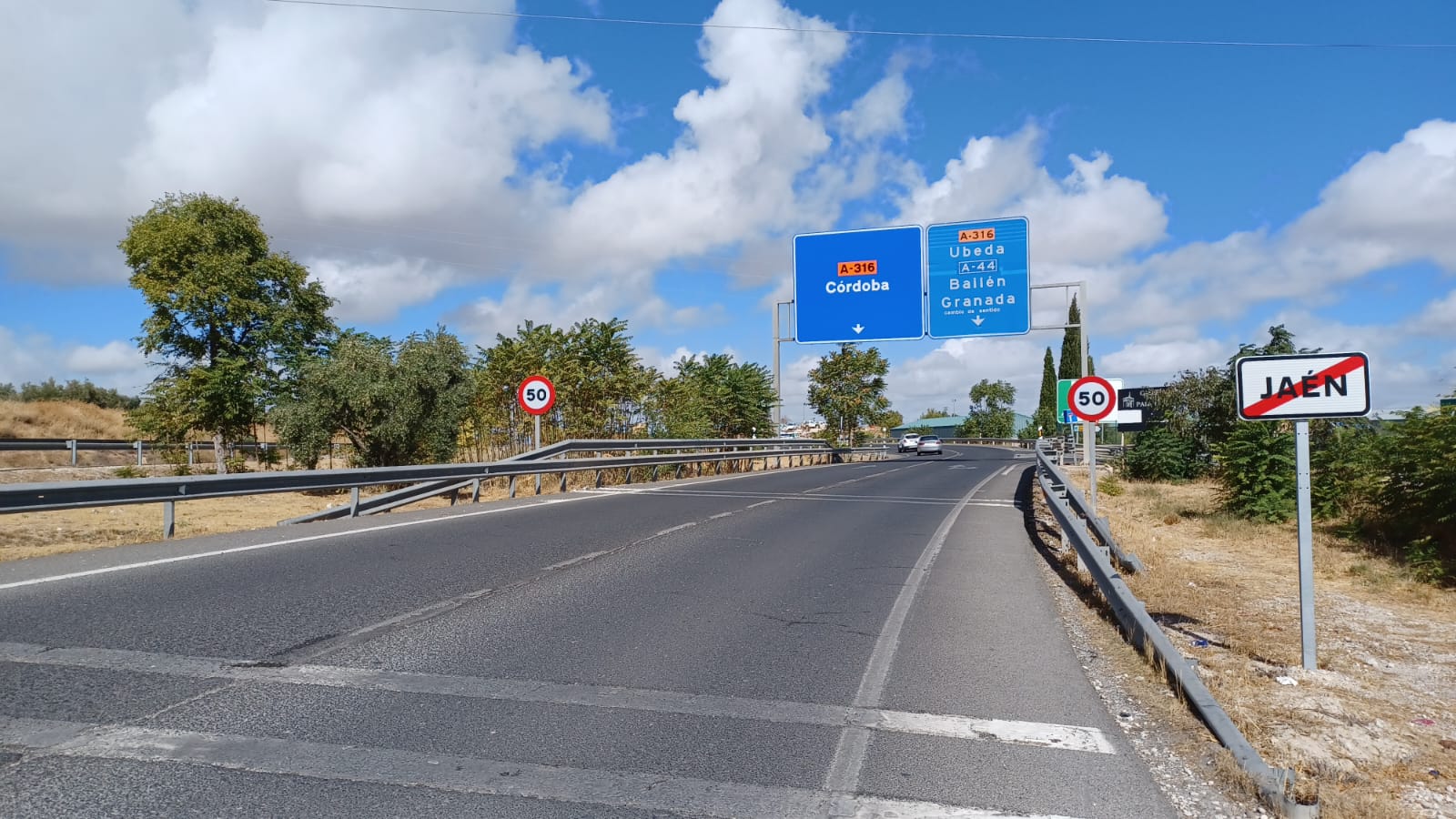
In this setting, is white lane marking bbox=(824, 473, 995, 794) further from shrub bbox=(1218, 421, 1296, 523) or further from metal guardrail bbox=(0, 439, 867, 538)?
shrub bbox=(1218, 421, 1296, 523)

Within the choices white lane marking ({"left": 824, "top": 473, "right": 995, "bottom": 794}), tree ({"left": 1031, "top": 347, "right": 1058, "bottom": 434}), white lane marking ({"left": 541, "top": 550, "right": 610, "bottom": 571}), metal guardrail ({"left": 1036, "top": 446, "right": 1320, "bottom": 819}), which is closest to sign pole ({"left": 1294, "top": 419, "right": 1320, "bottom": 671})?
metal guardrail ({"left": 1036, "top": 446, "right": 1320, "bottom": 819})

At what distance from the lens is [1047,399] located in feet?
305

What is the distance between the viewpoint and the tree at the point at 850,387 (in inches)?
2325

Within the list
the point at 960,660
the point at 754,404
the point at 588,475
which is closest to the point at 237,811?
the point at 960,660

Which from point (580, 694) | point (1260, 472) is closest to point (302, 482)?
point (580, 694)

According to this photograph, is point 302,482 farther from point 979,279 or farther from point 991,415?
point 991,415

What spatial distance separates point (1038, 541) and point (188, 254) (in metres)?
30.1

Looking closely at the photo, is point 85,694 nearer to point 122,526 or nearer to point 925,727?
point 925,727

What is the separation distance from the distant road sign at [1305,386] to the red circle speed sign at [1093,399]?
1128cm

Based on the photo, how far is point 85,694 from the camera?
191 inches

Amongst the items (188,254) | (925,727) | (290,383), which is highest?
(188,254)

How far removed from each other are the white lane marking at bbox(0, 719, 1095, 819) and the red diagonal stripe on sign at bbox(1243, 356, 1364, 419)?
396 centimetres

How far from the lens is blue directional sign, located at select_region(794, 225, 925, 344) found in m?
27.6

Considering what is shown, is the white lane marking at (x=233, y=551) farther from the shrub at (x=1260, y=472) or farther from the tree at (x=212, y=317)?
the tree at (x=212, y=317)
